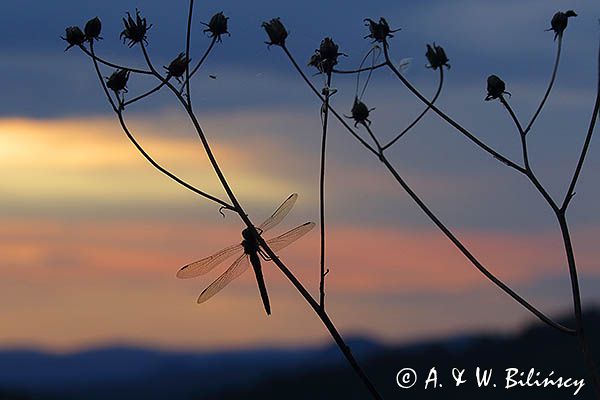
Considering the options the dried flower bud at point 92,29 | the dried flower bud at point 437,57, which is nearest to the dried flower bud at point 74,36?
the dried flower bud at point 92,29

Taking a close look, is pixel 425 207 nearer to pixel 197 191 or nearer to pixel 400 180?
pixel 400 180

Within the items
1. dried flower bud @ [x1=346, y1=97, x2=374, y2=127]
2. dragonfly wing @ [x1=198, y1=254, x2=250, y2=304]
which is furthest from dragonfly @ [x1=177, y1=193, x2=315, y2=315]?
dried flower bud @ [x1=346, y1=97, x2=374, y2=127]

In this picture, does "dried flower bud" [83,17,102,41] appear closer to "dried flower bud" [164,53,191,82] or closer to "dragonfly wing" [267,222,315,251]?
"dried flower bud" [164,53,191,82]

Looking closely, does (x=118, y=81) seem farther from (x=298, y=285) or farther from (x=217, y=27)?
(x=298, y=285)

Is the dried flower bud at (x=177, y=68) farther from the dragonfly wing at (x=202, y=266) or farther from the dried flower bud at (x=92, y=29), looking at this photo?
the dragonfly wing at (x=202, y=266)
